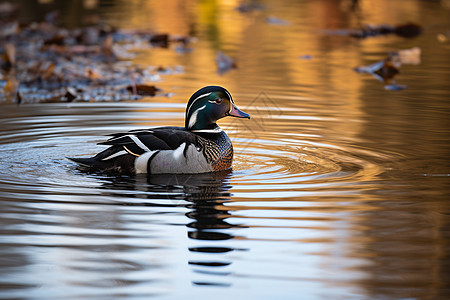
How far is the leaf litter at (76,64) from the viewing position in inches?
484

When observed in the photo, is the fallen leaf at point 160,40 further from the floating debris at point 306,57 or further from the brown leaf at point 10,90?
the brown leaf at point 10,90

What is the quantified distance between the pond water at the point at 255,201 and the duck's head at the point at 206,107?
57cm

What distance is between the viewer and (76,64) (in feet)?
49.2

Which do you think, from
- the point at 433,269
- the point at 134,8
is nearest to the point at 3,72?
the point at 433,269

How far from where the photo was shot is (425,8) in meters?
25.2

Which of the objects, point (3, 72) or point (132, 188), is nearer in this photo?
point (132, 188)

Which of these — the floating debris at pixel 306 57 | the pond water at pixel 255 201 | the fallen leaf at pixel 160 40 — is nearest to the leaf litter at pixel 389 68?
the pond water at pixel 255 201

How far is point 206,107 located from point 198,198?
5.18 feet

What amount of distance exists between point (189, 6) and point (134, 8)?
2025 millimetres

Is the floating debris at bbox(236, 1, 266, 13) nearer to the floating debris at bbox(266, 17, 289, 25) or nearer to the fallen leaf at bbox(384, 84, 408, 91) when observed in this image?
the floating debris at bbox(266, 17, 289, 25)

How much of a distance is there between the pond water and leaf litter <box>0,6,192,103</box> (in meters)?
0.62

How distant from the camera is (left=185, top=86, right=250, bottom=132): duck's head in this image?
8.00 m

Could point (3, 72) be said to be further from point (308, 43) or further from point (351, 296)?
point (351, 296)

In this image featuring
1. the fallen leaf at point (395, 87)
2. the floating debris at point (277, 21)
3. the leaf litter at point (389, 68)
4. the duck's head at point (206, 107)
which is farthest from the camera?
the floating debris at point (277, 21)
